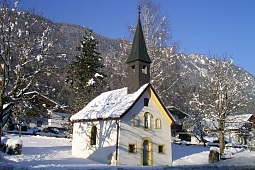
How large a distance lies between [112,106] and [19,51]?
1039cm

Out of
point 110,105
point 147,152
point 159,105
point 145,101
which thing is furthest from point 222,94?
point 110,105

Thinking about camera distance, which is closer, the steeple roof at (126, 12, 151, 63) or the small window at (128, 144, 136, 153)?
the small window at (128, 144, 136, 153)

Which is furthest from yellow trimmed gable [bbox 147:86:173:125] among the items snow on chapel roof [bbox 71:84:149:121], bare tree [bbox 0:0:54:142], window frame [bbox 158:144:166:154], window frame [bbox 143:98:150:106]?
bare tree [bbox 0:0:54:142]

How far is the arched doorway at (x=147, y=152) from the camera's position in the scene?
73.8 ft

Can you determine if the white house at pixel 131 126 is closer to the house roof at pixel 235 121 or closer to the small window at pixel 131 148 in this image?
the small window at pixel 131 148

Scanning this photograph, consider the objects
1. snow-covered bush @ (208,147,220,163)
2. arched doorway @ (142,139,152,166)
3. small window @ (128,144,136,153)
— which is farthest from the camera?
snow-covered bush @ (208,147,220,163)

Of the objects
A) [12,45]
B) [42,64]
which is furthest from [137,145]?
[12,45]

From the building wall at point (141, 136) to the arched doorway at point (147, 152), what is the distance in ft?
0.65

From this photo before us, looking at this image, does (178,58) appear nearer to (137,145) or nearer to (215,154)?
(215,154)

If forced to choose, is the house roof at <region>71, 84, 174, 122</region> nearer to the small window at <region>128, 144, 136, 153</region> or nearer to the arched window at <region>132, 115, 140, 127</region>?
the arched window at <region>132, 115, 140, 127</region>

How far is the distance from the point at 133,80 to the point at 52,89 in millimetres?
9690

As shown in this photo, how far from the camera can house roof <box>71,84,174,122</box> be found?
22.0 meters

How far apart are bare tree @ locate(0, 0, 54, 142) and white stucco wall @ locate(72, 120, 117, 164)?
7.98 m

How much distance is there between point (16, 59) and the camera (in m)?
16.3
